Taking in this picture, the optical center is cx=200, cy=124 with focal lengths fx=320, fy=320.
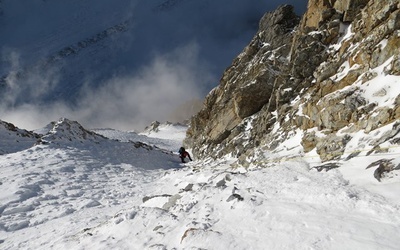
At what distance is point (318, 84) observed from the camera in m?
15.9

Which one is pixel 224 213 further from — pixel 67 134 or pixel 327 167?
pixel 67 134

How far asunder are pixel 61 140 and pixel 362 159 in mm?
20701

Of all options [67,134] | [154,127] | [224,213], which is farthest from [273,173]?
[154,127]

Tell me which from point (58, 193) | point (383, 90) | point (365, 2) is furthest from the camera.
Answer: point (365, 2)

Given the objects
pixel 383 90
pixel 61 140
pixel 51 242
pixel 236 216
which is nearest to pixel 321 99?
pixel 383 90

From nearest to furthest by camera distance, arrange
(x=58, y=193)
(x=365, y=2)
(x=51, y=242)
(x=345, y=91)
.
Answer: (x=51, y=242), (x=345, y=91), (x=58, y=193), (x=365, y=2)

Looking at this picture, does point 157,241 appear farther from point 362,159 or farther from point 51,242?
point 362,159

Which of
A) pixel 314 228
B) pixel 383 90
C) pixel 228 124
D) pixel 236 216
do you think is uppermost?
pixel 228 124

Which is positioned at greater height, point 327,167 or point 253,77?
point 253,77

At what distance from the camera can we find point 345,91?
12.8 meters

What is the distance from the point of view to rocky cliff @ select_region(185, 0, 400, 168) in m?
11.1

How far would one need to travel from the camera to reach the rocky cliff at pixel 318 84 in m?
11.1

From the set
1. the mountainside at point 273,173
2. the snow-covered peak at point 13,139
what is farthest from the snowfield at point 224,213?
the snow-covered peak at point 13,139

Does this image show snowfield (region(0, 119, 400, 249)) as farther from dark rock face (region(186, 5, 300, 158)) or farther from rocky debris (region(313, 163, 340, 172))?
dark rock face (region(186, 5, 300, 158))
